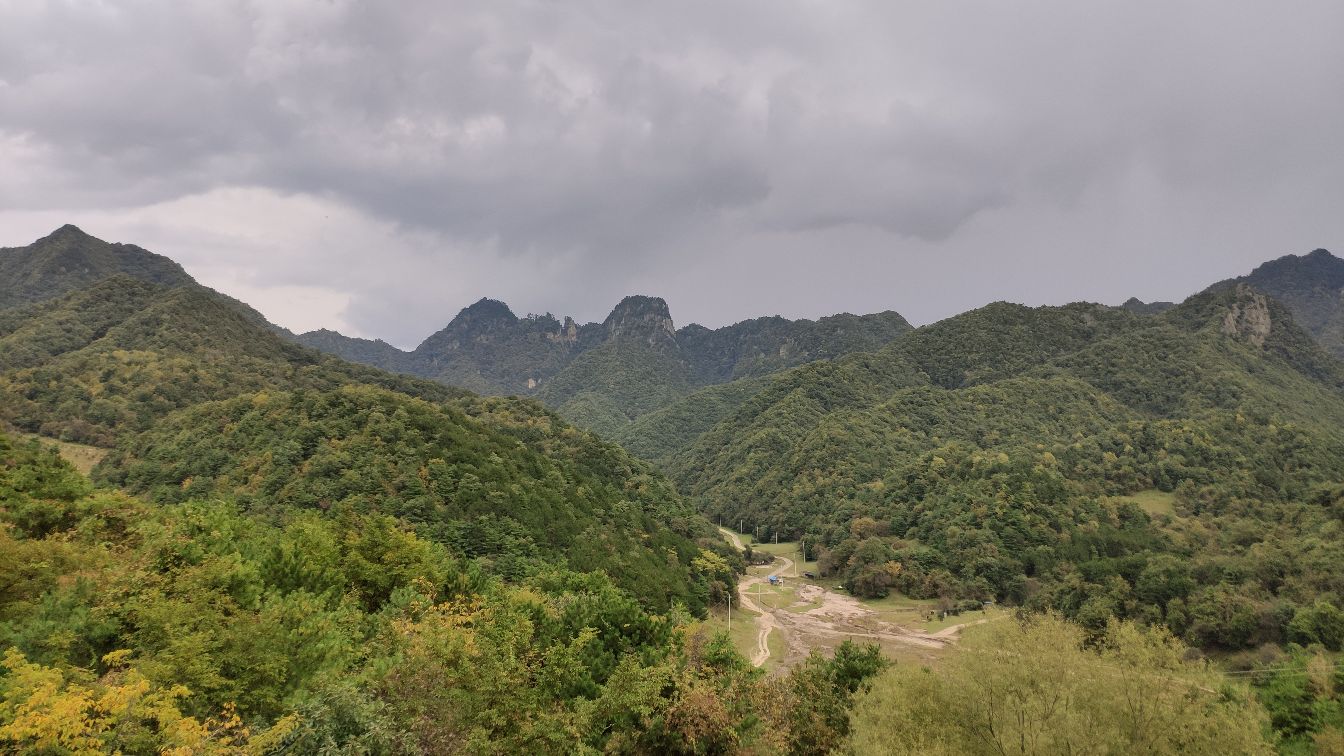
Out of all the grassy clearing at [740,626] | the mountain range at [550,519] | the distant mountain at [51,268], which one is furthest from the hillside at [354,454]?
the distant mountain at [51,268]

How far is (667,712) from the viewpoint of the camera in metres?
22.8

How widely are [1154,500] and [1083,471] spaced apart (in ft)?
36.6

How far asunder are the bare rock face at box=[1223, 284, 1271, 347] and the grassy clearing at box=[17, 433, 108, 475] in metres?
249

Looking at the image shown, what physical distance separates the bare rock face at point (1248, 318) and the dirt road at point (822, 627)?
16788 centimetres

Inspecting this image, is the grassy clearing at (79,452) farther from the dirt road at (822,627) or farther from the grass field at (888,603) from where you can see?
the grass field at (888,603)

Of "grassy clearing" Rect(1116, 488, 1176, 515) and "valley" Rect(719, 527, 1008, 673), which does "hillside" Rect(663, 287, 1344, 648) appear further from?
"valley" Rect(719, 527, 1008, 673)

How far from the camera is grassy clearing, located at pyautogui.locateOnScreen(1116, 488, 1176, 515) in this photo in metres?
101

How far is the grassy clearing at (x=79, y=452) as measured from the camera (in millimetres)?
71000

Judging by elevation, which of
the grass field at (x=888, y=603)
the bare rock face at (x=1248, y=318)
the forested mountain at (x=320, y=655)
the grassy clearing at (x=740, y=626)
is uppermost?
the bare rock face at (x=1248, y=318)

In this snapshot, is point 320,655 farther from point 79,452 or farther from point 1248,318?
point 1248,318

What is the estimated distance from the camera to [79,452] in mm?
74250

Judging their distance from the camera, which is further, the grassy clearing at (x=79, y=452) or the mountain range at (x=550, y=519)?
the grassy clearing at (x=79, y=452)

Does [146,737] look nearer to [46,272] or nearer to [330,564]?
[330,564]

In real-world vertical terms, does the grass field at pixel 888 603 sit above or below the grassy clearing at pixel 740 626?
below
